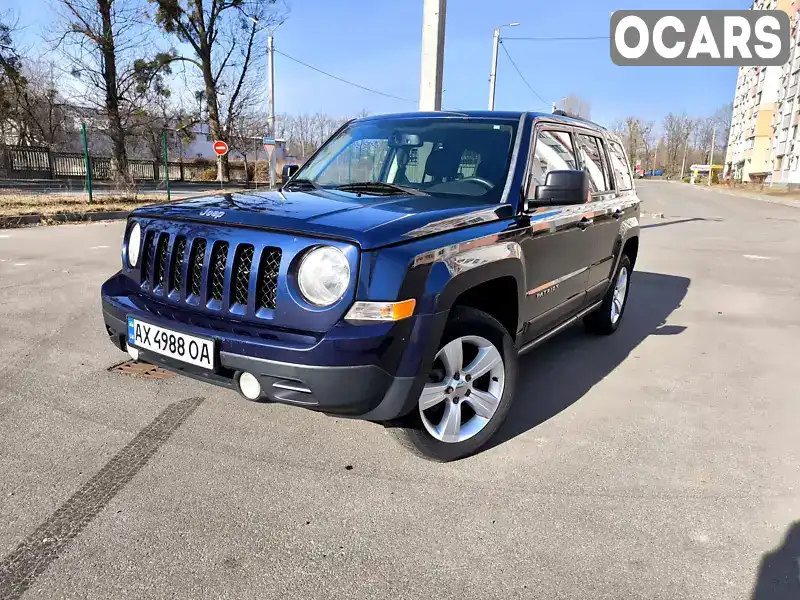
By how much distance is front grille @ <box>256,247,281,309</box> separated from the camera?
8.32 feet

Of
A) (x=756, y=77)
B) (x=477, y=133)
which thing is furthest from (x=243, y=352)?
(x=756, y=77)

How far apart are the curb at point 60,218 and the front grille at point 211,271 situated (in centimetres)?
1123

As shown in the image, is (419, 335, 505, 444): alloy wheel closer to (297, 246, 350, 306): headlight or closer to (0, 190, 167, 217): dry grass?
(297, 246, 350, 306): headlight

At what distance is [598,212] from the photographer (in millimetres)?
4387

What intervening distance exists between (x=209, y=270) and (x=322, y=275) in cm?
60

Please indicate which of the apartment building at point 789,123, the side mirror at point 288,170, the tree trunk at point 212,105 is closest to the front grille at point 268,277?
the side mirror at point 288,170

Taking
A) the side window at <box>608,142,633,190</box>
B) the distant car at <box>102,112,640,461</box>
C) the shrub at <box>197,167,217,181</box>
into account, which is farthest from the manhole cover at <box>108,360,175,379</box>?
the shrub at <box>197,167,217,181</box>

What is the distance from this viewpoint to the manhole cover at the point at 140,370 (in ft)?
13.1

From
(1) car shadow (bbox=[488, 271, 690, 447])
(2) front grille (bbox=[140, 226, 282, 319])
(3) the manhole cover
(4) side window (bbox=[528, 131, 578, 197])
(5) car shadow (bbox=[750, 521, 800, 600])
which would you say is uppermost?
(4) side window (bbox=[528, 131, 578, 197])

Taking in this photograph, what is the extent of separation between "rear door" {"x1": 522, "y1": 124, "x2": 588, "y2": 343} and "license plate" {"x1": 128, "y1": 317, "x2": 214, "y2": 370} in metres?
1.78

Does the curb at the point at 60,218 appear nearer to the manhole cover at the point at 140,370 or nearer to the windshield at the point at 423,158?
the manhole cover at the point at 140,370

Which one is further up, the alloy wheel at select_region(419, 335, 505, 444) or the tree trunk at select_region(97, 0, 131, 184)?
the tree trunk at select_region(97, 0, 131, 184)

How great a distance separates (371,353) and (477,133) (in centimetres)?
191

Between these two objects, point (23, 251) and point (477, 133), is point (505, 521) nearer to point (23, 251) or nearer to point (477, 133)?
point (477, 133)
